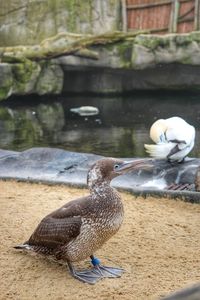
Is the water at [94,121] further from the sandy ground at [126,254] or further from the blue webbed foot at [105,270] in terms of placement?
the blue webbed foot at [105,270]

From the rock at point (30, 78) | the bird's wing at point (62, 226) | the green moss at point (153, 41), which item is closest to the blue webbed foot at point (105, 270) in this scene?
the bird's wing at point (62, 226)

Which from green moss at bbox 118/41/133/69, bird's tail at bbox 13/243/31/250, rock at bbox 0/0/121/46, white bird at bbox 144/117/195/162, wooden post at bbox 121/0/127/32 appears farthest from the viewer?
rock at bbox 0/0/121/46

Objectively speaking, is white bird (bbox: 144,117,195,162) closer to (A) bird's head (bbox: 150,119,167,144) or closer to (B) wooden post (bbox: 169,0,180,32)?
(A) bird's head (bbox: 150,119,167,144)

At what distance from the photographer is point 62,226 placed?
3016mm

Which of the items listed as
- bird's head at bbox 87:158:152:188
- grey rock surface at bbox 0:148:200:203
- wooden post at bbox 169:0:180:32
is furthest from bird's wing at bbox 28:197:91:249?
wooden post at bbox 169:0:180:32

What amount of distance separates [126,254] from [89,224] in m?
0.64

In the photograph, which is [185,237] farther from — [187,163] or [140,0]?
[140,0]

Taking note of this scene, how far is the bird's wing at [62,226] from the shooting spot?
2971mm

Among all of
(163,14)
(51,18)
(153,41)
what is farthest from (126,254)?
(51,18)

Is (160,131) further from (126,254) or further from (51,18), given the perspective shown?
(51,18)

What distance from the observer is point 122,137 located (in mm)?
9562

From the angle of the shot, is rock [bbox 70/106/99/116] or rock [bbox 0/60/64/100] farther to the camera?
rock [bbox 0/60/64/100]

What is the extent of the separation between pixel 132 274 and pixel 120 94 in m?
11.9

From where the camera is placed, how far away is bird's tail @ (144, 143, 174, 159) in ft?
17.7
